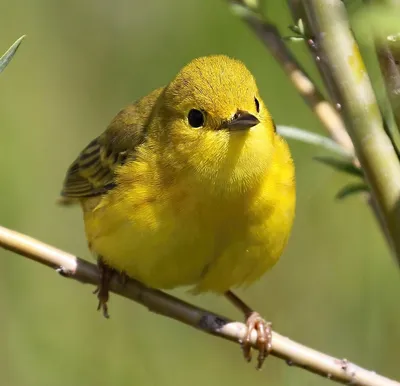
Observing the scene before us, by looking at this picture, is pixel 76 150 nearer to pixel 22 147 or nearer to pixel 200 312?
pixel 22 147

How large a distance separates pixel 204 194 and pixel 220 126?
0.93 ft

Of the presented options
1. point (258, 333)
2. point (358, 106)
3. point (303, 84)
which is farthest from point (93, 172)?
point (358, 106)

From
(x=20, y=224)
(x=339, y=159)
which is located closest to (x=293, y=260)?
(x=20, y=224)

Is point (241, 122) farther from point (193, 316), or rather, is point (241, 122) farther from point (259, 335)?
point (259, 335)

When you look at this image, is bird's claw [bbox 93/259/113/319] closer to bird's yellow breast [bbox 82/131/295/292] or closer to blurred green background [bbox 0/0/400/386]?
bird's yellow breast [bbox 82/131/295/292]

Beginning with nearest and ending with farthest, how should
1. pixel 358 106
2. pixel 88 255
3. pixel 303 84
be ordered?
pixel 358 106
pixel 303 84
pixel 88 255

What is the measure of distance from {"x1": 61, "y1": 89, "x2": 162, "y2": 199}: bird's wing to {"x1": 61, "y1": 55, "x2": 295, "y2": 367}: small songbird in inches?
8.4

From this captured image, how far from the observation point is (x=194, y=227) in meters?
3.07

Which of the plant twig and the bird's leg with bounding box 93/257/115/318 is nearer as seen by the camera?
the plant twig

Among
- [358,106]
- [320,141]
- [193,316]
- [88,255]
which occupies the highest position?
[320,141]

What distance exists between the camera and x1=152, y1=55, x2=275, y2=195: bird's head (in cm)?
292

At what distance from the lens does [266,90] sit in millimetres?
5500

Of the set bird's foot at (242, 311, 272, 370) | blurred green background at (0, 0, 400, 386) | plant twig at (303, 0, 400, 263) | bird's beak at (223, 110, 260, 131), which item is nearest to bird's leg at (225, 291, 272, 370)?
bird's foot at (242, 311, 272, 370)

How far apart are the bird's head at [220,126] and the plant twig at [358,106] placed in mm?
1256
